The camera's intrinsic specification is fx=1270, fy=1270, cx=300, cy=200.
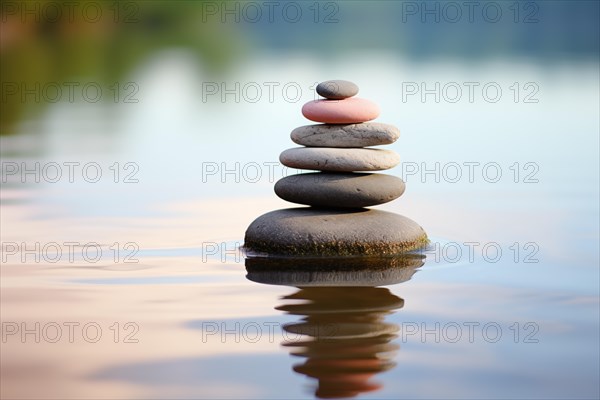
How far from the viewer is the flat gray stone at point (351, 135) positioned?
37.8 feet

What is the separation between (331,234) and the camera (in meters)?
11.1

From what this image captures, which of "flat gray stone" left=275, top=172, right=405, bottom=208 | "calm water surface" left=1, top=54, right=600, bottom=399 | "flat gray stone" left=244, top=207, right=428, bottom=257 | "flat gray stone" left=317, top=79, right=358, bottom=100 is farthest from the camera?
"flat gray stone" left=317, top=79, right=358, bottom=100

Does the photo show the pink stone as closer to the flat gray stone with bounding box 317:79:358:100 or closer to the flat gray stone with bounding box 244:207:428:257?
the flat gray stone with bounding box 317:79:358:100

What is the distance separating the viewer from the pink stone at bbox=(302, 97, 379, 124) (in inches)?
453

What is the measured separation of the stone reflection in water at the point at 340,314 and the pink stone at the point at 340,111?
1.38m

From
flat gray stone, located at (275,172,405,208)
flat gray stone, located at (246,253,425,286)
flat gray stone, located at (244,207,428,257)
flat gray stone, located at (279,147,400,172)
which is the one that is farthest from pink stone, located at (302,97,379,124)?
flat gray stone, located at (246,253,425,286)

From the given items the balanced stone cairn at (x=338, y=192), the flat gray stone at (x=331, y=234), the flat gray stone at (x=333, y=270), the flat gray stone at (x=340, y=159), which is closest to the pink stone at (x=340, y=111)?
the balanced stone cairn at (x=338, y=192)

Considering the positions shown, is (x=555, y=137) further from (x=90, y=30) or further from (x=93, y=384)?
(x=90, y=30)

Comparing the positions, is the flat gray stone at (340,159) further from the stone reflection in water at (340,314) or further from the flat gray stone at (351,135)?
the stone reflection in water at (340,314)

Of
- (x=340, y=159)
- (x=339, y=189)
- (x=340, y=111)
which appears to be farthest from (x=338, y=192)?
(x=340, y=111)

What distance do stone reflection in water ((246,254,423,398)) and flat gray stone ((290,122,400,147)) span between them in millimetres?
1147

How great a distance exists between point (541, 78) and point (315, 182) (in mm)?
19541

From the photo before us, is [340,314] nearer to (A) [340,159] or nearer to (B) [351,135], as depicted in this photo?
(A) [340,159]

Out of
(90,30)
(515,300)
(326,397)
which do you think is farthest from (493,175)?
(90,30)
